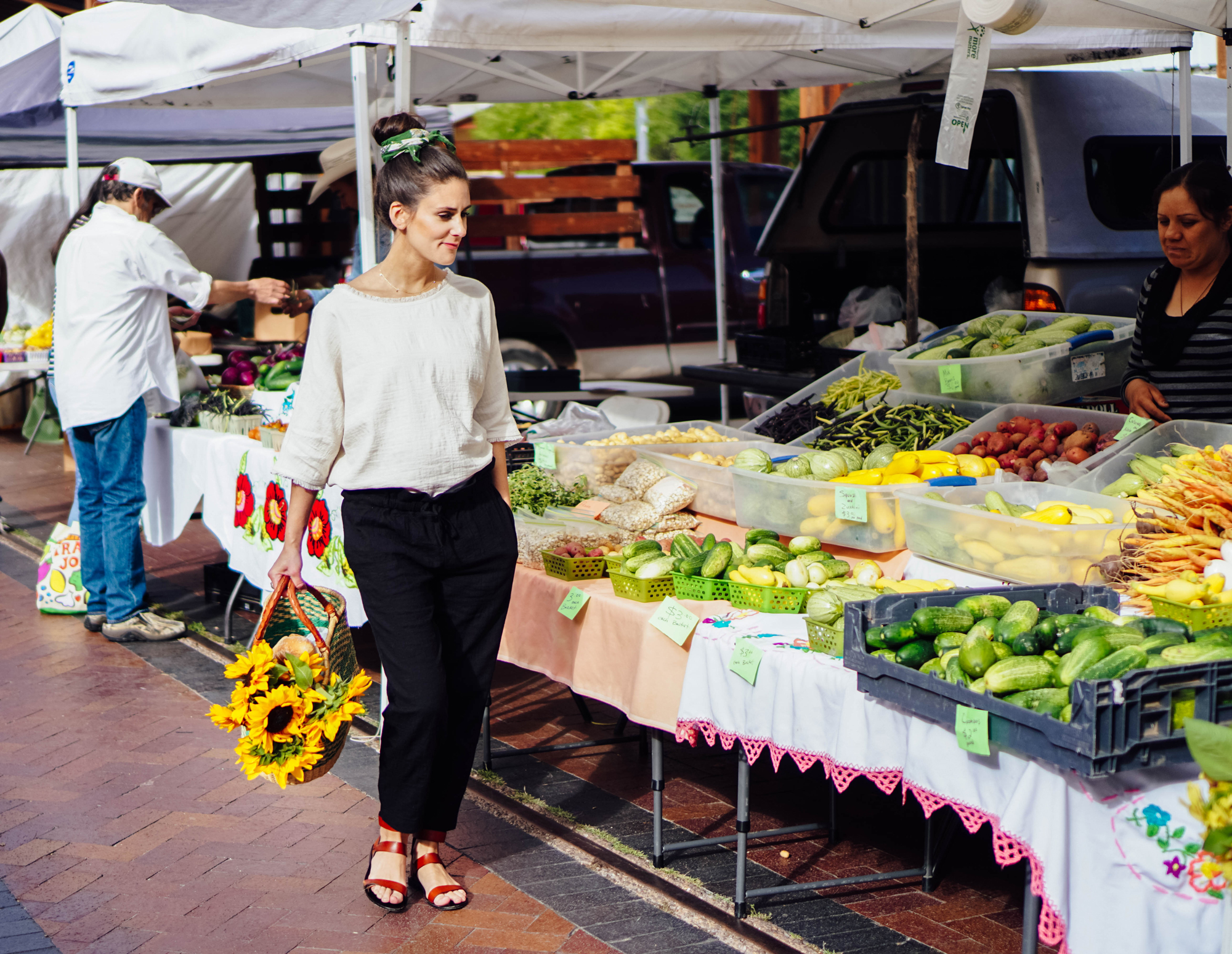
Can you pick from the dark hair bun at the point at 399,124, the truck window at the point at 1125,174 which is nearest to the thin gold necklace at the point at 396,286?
the dark hair bun at the point at 399,124

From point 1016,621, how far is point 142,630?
4682mm

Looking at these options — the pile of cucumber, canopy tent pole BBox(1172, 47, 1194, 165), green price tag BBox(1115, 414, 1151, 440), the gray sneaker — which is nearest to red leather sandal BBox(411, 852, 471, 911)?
the pile of cucumber

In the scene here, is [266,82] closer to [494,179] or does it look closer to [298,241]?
[494,179]

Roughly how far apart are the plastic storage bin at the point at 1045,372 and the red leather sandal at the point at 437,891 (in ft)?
9.05

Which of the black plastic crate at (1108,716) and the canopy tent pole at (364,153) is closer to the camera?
the black plastic crate at (1108,716)

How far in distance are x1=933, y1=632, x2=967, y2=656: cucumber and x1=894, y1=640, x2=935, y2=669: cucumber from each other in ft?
0.07

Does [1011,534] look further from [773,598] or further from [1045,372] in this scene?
[1045,372]

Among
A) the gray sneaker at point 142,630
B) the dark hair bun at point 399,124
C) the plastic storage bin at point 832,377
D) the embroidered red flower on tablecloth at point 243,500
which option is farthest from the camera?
the gray sneaker at point 142,630

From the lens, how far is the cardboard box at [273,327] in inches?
310

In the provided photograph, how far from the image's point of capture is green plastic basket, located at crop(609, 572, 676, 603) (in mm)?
3654

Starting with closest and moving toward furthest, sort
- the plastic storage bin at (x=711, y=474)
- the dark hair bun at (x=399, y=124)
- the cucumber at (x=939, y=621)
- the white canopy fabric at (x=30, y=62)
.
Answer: the cucumber at (x=939, y=621) < the dark hair bun at (x=399, y=124) < the plastic storage bin at (x=711, y=474) < the white canopy fabric at (x=30, y=62)

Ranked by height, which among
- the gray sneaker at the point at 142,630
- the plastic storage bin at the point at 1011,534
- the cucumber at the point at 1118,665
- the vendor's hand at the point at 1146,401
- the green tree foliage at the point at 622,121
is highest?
the green tree foliage at the point at 622,121

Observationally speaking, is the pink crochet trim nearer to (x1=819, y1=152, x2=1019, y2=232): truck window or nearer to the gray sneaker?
the gray sneaker

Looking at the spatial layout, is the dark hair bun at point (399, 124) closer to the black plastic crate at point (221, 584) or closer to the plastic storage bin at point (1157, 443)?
the plastic storage bin at point (1157, 443)
